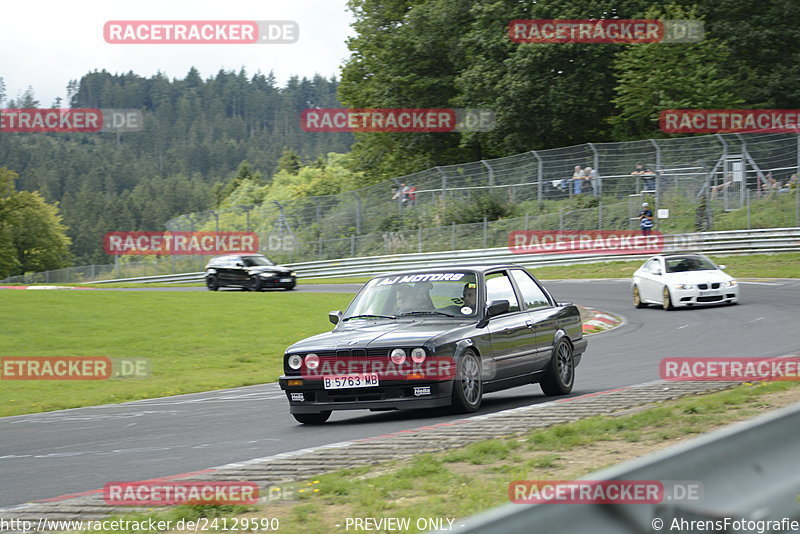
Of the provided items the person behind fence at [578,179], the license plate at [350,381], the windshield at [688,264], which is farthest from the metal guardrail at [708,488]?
the person behind fence at [578,179]

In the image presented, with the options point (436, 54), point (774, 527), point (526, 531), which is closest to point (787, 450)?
point (774, 527)

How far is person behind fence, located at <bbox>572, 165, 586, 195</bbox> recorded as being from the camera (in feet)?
128

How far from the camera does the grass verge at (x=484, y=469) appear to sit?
18.2ft

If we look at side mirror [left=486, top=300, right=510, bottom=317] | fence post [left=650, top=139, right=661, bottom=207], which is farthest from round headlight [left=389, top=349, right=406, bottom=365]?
fence post [left=650, top=139, right=661, bottom=207]

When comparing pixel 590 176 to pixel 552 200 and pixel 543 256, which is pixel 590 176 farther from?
pixel 543 256

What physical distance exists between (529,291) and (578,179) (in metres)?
28.3

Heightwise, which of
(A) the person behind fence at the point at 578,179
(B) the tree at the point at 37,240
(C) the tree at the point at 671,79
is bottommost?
(B) the tree at the point at 37,240

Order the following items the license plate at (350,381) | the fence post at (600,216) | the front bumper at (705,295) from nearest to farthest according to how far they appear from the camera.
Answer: the license plate at (350,381) < the front bumper at (705,295) < the fence post at (600,216)

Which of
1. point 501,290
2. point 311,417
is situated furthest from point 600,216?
point 311,417

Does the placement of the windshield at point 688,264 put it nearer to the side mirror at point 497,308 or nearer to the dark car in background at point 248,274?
the side mirror at point 497,308

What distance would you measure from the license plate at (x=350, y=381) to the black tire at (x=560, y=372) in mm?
2357

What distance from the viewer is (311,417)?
10008mm

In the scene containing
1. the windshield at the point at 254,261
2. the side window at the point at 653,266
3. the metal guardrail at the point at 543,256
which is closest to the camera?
the side window at the point at 653,266

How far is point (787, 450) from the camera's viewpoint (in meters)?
3.39
